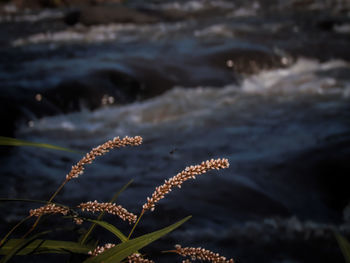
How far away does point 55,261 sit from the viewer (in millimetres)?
2213

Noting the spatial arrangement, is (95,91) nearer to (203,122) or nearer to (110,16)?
(203,122)

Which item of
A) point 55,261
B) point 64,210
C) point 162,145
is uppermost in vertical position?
point 64,210

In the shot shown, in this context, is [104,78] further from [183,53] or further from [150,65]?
[183,53]

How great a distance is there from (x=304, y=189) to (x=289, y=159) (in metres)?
Answer: 0.66

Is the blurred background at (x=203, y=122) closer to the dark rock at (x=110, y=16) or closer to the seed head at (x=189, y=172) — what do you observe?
the dark rock at (x=110, y=16)

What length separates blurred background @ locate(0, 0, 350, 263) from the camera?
3.12 meters

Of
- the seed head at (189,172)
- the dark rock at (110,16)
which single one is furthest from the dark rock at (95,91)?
the dark rock at (110,16)

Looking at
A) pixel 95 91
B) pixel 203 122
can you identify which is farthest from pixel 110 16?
pixel 203 122

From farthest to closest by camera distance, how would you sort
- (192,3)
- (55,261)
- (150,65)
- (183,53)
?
(192,3) → (183,53) → (150,65) → (55,261)

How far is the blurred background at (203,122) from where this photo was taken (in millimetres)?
3121

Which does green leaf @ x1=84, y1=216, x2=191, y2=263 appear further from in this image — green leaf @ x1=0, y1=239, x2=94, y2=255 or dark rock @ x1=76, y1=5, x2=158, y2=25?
dark rock @ x1=76, y1=5, x2=158, y2=25

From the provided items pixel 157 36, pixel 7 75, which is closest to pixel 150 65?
pixel 7 75

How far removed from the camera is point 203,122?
6.02 m

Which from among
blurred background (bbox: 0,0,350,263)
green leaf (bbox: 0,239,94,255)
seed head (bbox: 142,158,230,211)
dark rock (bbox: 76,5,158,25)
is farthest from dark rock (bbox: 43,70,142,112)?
dark rock (bbox: 76,5,158,25)
